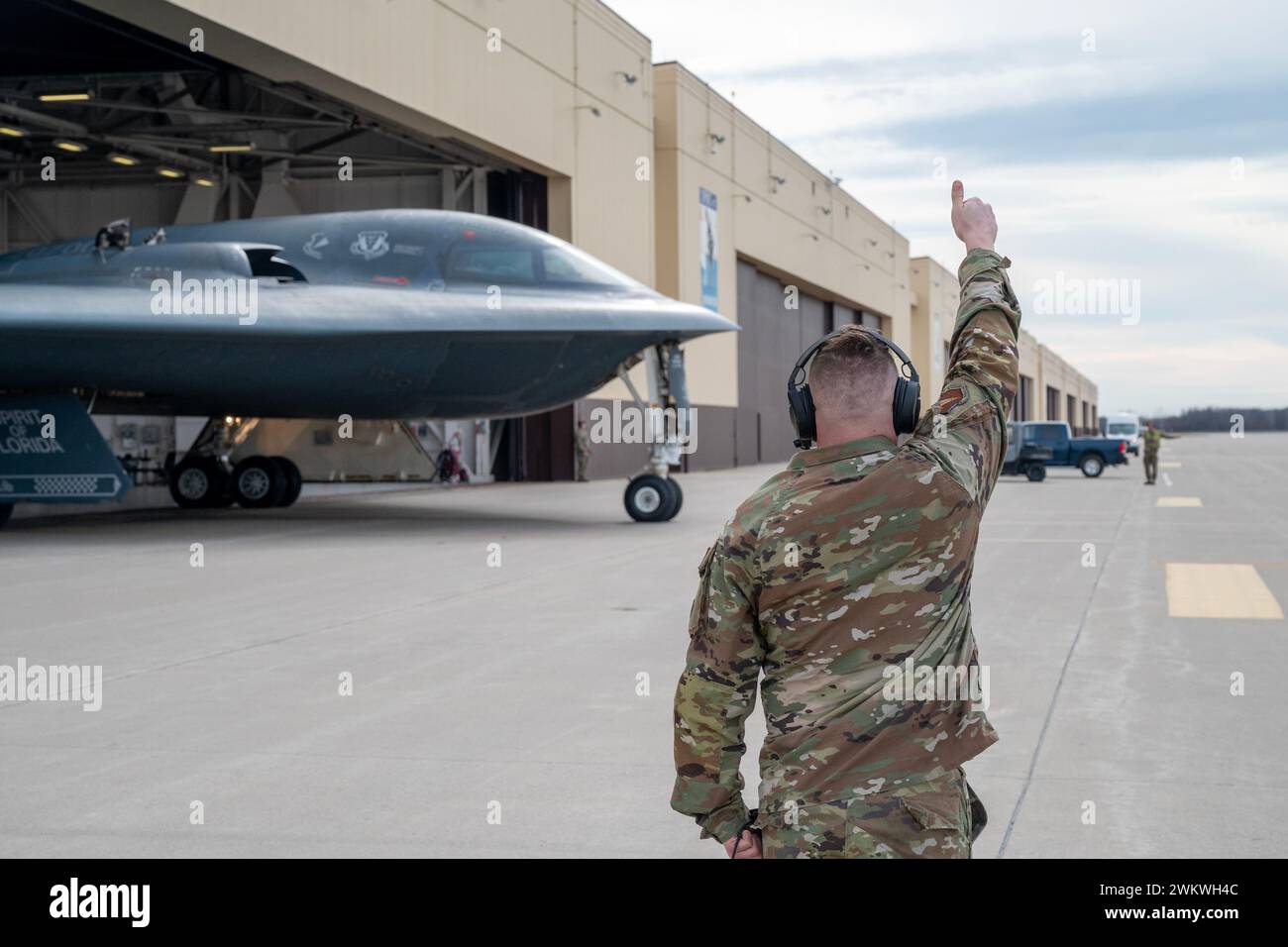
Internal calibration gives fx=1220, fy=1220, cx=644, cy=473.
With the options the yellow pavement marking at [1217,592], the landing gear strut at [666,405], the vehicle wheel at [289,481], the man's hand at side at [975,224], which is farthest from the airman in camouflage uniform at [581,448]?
the man's hand at side at [975,224]

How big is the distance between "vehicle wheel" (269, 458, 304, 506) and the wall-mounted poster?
2196 cm

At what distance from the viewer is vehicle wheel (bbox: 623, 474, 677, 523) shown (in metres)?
18.7

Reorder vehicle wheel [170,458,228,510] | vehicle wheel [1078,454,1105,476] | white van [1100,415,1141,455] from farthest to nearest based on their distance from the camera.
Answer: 1. white van [1100,415,1141,455]
2. vehicle wheel [1078,454,1105,476]
3. vehicle wheel [170,458,228,510]

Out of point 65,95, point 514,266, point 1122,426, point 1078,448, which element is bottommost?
point 1078,448

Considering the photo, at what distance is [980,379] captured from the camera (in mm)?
2900

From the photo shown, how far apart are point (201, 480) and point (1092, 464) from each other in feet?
89.7

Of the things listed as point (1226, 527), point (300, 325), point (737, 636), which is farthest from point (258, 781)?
point (1226, 527)

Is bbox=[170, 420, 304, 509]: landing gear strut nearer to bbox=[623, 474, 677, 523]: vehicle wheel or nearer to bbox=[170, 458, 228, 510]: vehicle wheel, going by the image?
bbox=[170, 458, 228, 510]: vehicle wheel

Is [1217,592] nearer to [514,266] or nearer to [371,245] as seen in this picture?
[514,266]

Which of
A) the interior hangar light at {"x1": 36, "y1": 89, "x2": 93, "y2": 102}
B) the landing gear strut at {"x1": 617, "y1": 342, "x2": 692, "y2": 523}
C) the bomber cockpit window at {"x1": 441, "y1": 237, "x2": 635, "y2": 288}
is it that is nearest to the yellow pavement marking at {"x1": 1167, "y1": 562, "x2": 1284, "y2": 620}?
the landing gear strut at {"x1": 617, "y1": 342, "x2": 692, "y2": 523}

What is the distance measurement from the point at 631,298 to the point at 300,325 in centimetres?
475

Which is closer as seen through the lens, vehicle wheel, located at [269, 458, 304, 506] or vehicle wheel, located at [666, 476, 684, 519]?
vehicle wheel, located at [666, 476, 684, 519]

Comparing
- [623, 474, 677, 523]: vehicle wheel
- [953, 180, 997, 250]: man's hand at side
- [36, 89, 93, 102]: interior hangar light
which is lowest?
[623, 474, 677, 523]: vehicle wheel
